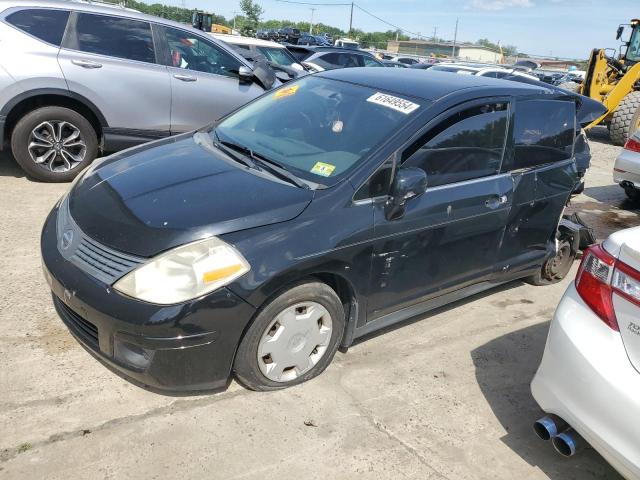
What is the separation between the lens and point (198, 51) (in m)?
6.13

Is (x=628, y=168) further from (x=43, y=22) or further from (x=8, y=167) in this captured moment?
(x=8, y=167)

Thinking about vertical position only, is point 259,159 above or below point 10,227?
above

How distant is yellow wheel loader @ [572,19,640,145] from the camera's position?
11.7m

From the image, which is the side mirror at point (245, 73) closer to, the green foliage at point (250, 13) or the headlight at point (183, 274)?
the headlight at point (183, 274)

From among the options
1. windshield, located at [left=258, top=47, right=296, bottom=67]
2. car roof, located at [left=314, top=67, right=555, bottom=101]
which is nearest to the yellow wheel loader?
windshield, located at [left=258, top=47, right=296, bottom=67]

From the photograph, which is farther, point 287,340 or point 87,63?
point 87,63

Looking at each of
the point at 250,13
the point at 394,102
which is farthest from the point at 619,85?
the point at 250,13

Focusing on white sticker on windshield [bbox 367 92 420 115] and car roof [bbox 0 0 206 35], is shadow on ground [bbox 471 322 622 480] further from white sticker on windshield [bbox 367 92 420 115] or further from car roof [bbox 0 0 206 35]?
car roof [bbox 0 0 206 35]

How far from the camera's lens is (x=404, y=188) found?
9.43ft

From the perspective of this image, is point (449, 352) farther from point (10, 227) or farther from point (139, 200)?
point (10, 227)

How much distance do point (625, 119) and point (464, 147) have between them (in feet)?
33.8

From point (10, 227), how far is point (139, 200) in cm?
233

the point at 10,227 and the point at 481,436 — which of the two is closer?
the point at 481,436

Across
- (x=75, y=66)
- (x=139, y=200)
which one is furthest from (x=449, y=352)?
(x=75, y=66)
